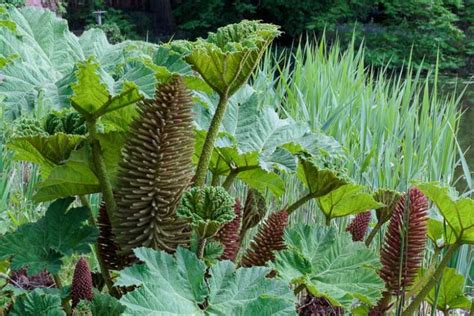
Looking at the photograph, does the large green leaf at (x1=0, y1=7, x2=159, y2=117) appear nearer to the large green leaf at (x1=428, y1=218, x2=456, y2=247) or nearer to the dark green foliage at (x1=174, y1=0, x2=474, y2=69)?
the large green leaf at (x1=428, y1=218, x2=456, y2=247)

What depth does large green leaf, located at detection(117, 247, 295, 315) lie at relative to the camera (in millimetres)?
740

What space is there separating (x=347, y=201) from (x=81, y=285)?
421mm

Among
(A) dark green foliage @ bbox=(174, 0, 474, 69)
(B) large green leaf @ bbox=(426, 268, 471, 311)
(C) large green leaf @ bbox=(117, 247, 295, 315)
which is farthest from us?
(A) dark green foliage @ bbox=(174, 0, 474, 69)

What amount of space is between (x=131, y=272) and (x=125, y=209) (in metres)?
0.13

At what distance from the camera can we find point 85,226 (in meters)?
0.90

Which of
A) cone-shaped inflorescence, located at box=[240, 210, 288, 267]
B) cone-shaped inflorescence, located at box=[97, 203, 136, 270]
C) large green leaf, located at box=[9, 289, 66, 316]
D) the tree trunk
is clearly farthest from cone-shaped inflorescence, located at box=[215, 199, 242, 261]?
the tree trunk

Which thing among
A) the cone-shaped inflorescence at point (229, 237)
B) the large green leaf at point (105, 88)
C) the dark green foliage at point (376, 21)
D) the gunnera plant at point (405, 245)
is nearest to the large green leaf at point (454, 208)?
the gunnera plant at point (405, 245)

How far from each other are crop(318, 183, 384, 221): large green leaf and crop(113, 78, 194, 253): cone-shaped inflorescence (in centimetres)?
27

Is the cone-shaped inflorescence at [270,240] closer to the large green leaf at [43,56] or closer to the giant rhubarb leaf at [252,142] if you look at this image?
the giant rhubarb leaf at [252,142]

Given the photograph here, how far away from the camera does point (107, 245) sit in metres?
0.97

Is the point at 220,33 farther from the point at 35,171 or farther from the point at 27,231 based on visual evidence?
the point at 35,171

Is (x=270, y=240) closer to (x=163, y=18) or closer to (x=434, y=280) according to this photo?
(x=434, y=280)

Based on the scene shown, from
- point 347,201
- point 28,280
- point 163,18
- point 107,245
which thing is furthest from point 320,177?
point 163,18

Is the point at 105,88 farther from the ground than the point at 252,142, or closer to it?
farther from the ground
